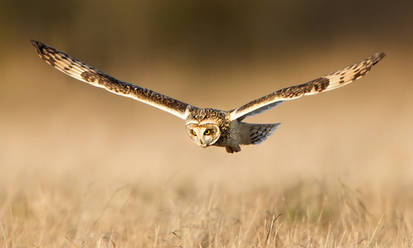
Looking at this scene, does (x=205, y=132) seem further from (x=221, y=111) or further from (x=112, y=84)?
(x=112, y=84)

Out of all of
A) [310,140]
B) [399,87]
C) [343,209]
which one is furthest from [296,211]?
[399,87]

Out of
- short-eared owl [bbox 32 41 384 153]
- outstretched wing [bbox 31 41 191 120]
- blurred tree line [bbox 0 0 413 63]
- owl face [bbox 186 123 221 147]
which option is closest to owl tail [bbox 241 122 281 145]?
short-eared owl [bbox 32 41 384 153]

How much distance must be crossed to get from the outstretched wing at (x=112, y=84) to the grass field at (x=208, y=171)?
688 millimetres

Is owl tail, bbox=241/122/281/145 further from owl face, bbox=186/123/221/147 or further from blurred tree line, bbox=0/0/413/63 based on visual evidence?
blurred tree line, bbox=0/0/413/63

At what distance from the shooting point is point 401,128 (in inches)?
398

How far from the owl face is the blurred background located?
38cm

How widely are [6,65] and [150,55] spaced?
476 cm

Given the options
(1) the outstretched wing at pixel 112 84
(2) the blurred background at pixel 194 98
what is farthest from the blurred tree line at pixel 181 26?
(1) the outstretched wing at pixel 112 84

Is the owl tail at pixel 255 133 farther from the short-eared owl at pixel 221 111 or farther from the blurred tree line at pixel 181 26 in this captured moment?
the blurred tree line at pixel 181 26

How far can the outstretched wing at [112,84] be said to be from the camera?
237 inches

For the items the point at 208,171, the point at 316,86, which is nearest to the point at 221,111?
the point at 316,86

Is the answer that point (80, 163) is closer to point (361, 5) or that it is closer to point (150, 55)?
point (150, 55)

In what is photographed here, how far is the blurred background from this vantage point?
7.74m

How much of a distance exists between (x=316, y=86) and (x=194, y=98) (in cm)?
1218
